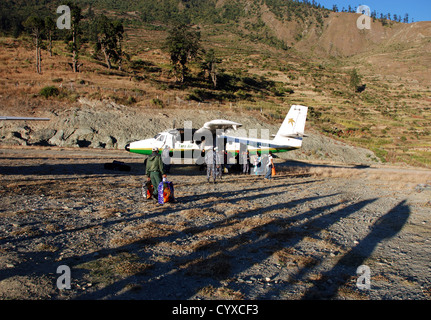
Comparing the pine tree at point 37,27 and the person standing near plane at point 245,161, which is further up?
the pine tree at point 37,27

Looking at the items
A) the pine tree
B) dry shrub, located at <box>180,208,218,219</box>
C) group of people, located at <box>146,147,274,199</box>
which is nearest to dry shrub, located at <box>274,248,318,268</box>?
dry shrub, located at <box>180,208,218,219</box>

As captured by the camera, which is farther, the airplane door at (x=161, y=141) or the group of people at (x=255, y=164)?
the airplane door at (x=161, y=141)

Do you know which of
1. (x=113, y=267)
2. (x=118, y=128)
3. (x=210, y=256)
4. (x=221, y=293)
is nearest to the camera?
(x=221, y=293)

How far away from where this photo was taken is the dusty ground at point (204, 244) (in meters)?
4.33

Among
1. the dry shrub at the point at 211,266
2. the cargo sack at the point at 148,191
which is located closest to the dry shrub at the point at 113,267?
the dry shrub at the point at 211,266

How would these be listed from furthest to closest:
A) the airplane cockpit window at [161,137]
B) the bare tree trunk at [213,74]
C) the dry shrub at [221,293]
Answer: the bare tree trunk at [213,74], the airplane cockpit window at [161,137], the dry shrub at [221,293]

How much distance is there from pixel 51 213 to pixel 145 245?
3386 millimetres

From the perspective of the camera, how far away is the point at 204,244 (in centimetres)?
597

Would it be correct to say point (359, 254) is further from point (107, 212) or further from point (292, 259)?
point (107, 212)

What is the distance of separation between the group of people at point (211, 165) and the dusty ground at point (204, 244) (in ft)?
3.11

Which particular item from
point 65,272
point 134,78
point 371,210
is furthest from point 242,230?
point 134,78

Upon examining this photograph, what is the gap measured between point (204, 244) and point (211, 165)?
A: 322 inches

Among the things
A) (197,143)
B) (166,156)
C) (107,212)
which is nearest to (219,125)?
(197,143)

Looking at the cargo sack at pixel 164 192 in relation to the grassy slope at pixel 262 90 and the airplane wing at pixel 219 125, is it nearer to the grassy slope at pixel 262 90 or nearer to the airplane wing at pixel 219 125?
the airplane wing at pixel 219 125
